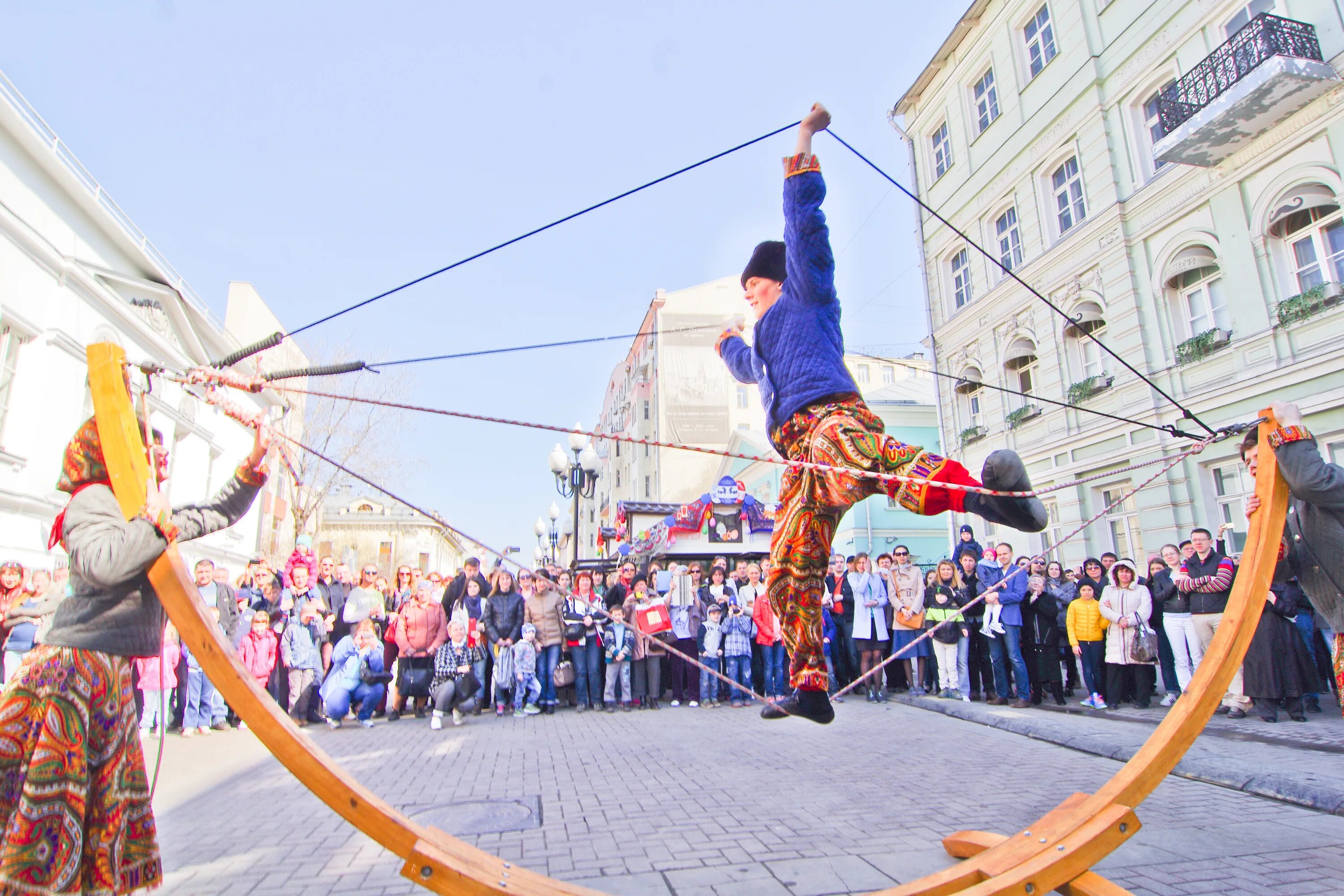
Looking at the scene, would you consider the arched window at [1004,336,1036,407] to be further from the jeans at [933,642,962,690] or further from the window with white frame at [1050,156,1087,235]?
the jeans at [933,642,962,690]

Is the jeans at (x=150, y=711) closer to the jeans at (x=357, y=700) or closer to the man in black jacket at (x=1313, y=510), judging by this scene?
the jeans at (x=357, y=700)

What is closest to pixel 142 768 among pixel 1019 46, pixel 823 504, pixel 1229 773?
pixel 823 504

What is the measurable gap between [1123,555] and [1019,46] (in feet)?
39.2

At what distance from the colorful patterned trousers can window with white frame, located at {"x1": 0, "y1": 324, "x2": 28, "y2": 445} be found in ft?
46.0

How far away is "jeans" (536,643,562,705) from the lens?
965 cm

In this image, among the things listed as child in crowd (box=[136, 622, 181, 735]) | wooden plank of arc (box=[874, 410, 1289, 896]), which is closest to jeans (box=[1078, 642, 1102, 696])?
wooden plank of arc (box=[874, 410, 1289, 896])

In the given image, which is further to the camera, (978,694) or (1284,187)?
(1284,187)

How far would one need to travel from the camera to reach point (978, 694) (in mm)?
9703

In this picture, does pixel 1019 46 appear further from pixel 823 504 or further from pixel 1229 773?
pixel 823 504

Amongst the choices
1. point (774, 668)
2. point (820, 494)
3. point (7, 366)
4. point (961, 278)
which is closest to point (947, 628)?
point (774, 668)

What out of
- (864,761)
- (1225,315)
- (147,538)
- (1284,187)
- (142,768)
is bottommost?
(864,761)

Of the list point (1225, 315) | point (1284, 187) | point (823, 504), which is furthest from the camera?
point (1225, 315)

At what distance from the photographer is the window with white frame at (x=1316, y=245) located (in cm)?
1107

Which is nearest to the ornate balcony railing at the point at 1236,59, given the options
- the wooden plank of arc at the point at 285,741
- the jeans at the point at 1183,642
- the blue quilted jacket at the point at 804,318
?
the jeans at the point at 1183,642
